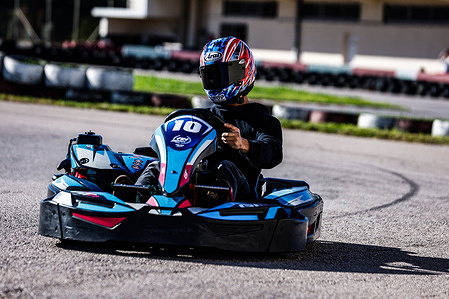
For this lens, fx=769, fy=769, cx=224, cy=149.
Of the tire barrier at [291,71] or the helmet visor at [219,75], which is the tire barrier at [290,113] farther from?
the tire barrier at [291,71]

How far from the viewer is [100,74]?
1205 centimetres

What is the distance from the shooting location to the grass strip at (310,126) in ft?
34.2

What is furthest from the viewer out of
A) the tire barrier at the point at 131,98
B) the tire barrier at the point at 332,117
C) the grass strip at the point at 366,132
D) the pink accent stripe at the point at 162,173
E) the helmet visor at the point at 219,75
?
the tire barrier at the point at 131,98

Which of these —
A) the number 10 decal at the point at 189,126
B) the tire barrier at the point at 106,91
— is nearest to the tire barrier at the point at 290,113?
the tire barrier at the point at 106,91

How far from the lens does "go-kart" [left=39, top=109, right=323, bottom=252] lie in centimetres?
346

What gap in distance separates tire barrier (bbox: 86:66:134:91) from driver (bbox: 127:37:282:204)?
7996 millimetres

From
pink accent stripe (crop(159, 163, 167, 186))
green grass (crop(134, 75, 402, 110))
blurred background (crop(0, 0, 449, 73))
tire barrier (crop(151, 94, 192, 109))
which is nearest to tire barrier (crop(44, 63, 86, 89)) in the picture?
tire barrier (crop(151, 94, 192, 109))

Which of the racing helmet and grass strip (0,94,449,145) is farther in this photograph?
grass strip (0,94,449,145)

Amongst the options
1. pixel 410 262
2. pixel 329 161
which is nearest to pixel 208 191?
pixel 410 262

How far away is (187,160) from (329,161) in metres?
4.15

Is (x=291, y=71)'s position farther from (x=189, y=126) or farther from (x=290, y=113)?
(x=189, y=126)

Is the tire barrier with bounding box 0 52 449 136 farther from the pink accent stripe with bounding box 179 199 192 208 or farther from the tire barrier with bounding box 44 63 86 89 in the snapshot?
the pink accent stripe with bounding box 179 199 192 208

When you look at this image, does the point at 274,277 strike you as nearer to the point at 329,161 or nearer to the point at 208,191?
the point at 208,191

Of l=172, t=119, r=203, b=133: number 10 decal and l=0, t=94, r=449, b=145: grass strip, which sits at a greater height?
l=172, t=119, r=203, b=133: number 10 decal
